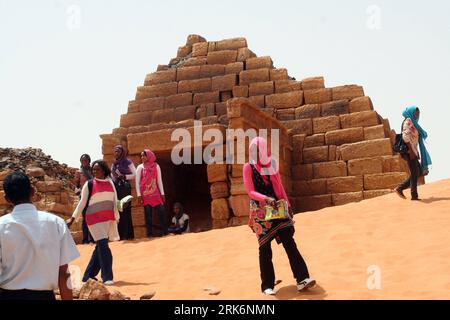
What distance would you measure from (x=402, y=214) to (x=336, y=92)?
8398mm

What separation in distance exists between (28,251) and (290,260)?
11.0 feet

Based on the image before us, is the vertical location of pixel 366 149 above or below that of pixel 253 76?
below

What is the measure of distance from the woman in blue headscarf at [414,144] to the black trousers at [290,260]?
426 centimetres

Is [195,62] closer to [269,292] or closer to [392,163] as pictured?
[392,163]

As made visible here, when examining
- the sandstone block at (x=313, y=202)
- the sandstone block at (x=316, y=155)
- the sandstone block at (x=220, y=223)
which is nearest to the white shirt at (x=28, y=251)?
the sandstone block at (x=220, y=223)

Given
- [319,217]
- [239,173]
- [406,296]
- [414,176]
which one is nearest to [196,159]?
[239,173]

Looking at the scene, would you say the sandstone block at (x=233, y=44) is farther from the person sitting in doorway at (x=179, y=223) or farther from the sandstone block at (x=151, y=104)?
the person sitting in doorway at (x=179, y=223)

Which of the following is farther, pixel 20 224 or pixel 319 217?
pixel 319 217

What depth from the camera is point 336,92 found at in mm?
17703

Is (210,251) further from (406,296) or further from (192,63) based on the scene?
(192,63)

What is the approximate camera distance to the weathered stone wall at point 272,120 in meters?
14.2

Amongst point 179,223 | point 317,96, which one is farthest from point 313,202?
point 179,223

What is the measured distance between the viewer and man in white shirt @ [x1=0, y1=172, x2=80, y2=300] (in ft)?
12.8

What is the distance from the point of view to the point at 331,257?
805 centimetres
